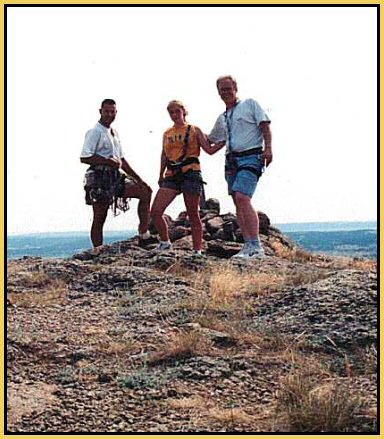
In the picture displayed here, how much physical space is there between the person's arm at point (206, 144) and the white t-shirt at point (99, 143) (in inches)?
49.0

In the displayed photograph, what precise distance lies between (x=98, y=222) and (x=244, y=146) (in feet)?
8.01

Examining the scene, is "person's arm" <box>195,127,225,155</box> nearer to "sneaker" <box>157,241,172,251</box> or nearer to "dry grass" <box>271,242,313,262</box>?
"sneaker" <box>157,241,172,251</box>

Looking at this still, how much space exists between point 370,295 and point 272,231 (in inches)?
235

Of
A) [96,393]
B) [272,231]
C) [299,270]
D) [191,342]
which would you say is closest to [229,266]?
[299,270]

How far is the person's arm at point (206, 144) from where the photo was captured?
927 centimetres

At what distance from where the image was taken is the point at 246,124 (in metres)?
8.91

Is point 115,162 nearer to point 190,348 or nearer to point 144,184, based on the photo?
point 144,184

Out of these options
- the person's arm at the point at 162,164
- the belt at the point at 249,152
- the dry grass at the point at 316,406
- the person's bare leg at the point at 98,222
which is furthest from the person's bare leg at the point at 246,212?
the dry grass at the point at 316,406

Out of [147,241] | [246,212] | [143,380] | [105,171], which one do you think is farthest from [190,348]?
[147,241]

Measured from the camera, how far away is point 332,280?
7461mm

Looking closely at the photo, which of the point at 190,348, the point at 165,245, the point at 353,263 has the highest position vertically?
the point at 165,245

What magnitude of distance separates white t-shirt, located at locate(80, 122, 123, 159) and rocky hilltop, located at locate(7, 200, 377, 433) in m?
1.60

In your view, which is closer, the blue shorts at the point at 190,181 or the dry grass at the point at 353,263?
the blue shorts at the point at 190,181

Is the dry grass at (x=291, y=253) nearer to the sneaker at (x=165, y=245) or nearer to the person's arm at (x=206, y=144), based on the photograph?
the sneaker at (x=165, y=245)
